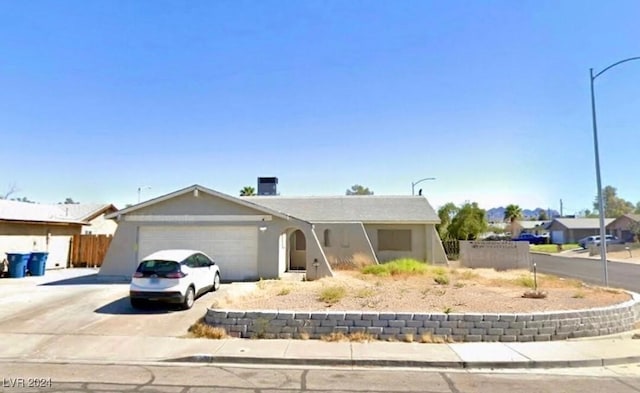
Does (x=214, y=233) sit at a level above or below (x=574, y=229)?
below

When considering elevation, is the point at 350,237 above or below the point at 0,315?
above

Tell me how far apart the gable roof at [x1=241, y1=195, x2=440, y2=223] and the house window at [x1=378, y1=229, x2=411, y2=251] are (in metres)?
0.86

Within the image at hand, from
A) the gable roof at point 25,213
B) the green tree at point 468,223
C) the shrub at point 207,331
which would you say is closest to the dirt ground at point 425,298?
the shrub at point 207,331

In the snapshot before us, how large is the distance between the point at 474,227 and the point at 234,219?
23496mm

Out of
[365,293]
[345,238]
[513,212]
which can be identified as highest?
[513,212]

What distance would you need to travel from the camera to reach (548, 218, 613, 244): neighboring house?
2544 inches

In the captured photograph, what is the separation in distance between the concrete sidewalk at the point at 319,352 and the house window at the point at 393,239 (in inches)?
633

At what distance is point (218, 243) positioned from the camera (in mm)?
17422

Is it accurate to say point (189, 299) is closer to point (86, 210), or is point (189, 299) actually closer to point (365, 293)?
point (365, 293)

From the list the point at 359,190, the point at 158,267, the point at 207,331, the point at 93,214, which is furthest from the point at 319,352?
the point at 359,190

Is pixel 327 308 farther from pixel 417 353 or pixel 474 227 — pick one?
pixel 474 227

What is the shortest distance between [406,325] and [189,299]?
20.2 ft

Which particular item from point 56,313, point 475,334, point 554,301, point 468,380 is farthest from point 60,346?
point 554,301

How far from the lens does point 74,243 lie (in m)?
22.7
